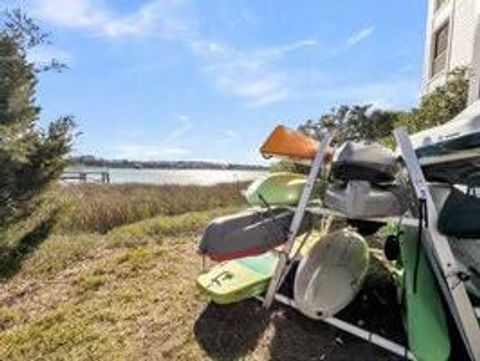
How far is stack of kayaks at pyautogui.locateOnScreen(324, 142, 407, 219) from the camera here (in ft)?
13.8

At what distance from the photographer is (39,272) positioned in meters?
8.52

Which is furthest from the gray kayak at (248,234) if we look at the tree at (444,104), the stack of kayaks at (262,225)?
the tree at (444,104)

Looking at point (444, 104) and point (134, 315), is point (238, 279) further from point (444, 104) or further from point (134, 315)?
point (444, 104)

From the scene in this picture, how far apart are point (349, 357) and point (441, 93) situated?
11.0 meters

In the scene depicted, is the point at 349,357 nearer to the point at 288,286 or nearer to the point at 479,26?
the point at 288,286

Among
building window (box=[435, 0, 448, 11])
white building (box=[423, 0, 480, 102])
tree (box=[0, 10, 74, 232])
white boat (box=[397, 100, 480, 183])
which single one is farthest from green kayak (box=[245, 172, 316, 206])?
building window (box=[435, 0, 448, 11])

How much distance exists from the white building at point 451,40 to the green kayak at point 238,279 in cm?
860

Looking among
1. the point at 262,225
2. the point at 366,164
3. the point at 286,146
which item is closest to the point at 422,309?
the point at 366,164

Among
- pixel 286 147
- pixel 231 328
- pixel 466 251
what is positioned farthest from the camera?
pixel 231 328

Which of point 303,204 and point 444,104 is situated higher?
point 444,104

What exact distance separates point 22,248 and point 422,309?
669 cm

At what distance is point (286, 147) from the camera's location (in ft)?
16.0

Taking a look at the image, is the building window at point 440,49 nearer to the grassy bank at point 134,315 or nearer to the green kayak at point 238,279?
the grassy bank at point 134,315

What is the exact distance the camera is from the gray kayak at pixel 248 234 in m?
4.97
